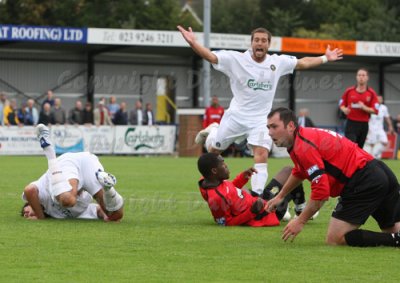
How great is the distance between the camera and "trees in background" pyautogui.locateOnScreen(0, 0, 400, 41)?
58.9 m

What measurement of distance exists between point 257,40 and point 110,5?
56087mm

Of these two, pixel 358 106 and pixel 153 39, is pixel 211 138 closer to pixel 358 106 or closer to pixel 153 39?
pixel 358 106

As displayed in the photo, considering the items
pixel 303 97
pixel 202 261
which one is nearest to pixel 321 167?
pixel 202 261

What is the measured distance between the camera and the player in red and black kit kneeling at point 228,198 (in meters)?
10.1

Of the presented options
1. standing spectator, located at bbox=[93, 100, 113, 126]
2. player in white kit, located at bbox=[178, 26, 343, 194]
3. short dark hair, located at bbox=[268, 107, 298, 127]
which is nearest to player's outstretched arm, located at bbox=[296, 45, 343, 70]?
player in white kit, located at bbox=[178, 26, 343, 194]

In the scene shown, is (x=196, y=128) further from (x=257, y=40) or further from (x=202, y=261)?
(x=202, y=261)

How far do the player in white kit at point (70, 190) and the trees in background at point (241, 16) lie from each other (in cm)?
4710

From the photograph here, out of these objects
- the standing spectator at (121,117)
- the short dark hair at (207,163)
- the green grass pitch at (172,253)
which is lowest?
the standing spectator at (121,117)

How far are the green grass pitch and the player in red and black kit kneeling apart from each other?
227 millimetres

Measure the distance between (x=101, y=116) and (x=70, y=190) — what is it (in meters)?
21.8

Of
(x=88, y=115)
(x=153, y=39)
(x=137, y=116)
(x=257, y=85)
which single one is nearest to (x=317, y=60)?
(x=257, y=85)

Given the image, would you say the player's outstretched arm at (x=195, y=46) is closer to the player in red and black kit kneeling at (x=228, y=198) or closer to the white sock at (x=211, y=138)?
the white sock at (x=211, y=138)

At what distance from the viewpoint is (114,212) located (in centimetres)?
1041

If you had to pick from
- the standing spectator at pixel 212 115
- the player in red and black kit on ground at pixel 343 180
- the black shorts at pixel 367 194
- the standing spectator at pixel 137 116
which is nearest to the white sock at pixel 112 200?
the player in red and black kit on ground at pixel 343 180
